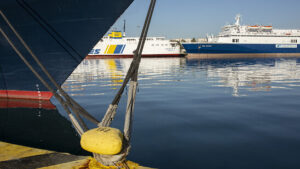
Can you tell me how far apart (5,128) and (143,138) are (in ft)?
14.3

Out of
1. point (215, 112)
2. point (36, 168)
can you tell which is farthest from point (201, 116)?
point (36, 168)

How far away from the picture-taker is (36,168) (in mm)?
3137

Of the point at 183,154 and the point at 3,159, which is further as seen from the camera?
the point at 183,154

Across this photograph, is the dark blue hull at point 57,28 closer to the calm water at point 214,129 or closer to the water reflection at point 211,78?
the calm water at point 214,129

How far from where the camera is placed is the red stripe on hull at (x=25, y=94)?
9.19 m

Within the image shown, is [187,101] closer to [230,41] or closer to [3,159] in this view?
[3,159]

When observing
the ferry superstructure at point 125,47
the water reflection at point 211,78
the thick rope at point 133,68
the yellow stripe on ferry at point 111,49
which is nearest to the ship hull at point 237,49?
the ferry superstructure at point 125,47

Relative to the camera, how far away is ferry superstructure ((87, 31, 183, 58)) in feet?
167

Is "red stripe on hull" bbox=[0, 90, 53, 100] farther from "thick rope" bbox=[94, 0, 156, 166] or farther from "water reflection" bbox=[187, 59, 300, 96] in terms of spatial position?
"water reflection" bbox=[187, 59, 300, 96]

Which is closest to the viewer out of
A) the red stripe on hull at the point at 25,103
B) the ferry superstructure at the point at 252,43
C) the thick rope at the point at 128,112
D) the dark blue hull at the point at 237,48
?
the thick rope at the point at 128,112

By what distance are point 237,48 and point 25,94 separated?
50.5 meters

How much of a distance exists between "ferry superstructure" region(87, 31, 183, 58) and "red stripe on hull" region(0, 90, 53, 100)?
1650 inches

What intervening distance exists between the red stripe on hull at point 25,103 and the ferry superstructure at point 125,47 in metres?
42.1

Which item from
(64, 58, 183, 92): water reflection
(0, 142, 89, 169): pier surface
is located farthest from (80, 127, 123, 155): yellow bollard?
(64, 58, 183, 92): water reflection
